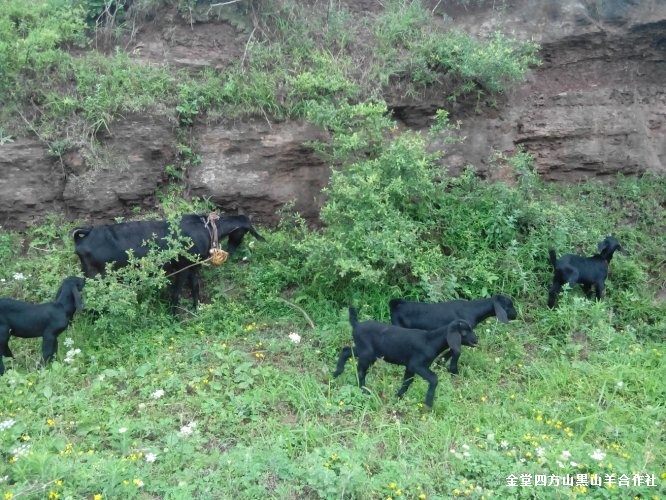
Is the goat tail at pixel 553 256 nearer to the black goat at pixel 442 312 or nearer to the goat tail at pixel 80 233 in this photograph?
the black goat at pixel 442 312

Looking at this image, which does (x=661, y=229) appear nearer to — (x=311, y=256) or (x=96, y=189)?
(x=311, y=256)

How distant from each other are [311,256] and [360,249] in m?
0.48

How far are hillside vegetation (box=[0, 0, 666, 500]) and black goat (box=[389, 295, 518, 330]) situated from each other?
36 centimetres

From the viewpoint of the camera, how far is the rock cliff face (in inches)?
314

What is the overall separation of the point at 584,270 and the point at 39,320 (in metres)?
5.17

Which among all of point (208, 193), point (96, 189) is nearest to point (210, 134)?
point (208, 193)

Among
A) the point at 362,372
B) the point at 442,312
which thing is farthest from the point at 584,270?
the point at 362,372

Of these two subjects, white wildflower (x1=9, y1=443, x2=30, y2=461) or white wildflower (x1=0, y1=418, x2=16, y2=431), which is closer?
white wildflower (x1=9, y1=443, x2=30, y2=461)

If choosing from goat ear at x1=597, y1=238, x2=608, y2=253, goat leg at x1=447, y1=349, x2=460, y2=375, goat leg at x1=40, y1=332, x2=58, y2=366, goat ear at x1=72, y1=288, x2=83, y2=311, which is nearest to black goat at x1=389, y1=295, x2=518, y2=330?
goat leg at x1=447, y1=349, x2=460, y2=375

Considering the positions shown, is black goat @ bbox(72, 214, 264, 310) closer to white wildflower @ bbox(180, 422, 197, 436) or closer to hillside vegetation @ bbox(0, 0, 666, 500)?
hillside vegetation @ bbox(0, 0, 666, 500)

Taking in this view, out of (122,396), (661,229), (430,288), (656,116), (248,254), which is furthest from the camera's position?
(656,116)

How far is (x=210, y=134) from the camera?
8203 millimetres

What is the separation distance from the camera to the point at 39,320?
613 centimetres

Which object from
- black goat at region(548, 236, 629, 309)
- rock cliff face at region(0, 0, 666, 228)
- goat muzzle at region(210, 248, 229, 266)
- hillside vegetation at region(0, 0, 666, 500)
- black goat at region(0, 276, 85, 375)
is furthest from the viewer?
rock cliff face at region(0, 0, 666, 228)
